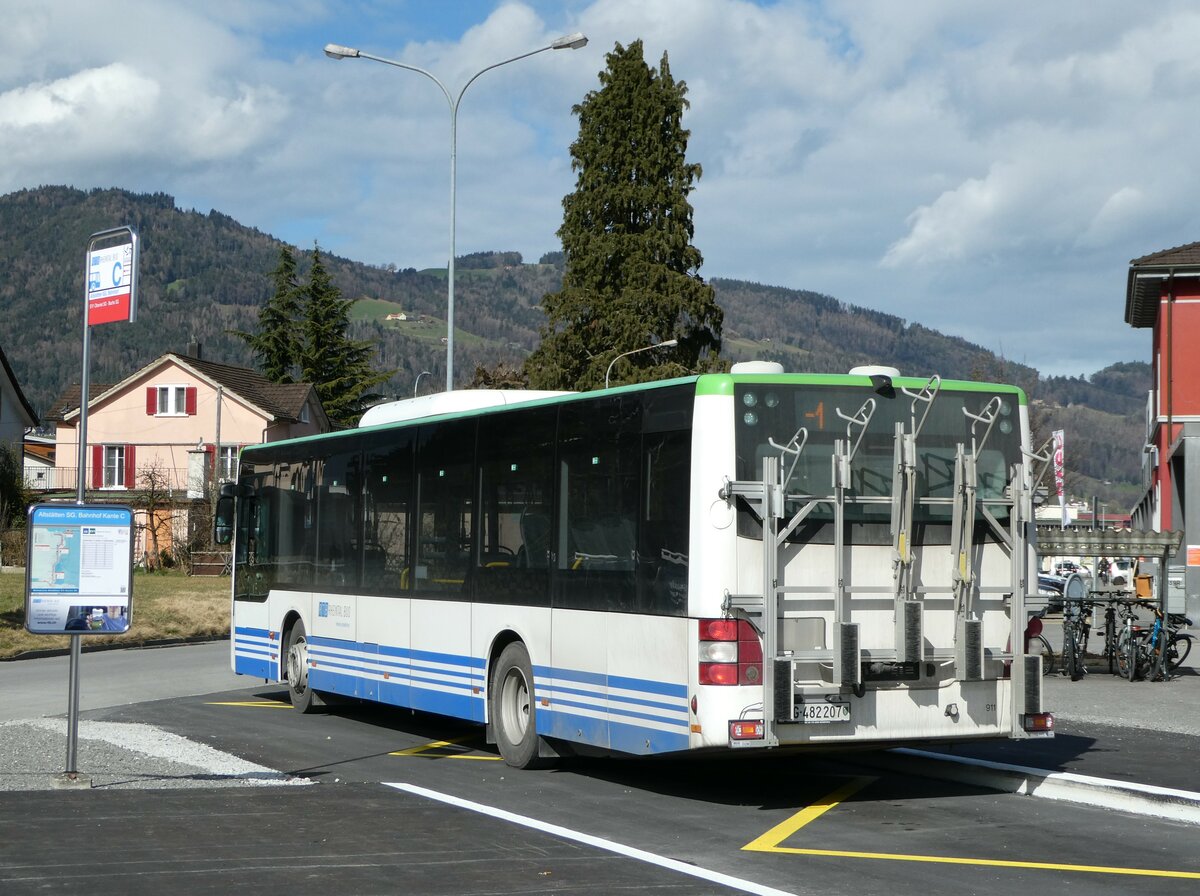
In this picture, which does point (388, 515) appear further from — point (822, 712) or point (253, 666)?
point (822, 712)

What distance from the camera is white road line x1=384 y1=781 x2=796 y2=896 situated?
8.38 m

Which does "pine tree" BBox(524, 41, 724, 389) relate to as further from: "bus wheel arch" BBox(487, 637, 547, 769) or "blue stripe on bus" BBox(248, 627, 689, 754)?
"bus wheel arch" BBox(487, 637, 547, 769)

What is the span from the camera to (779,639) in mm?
10688

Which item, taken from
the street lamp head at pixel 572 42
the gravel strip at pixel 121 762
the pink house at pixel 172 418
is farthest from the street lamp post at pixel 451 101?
the pink house at pixel 172 418

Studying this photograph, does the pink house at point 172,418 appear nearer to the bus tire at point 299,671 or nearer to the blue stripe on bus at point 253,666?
the blue stripe on bus at point 253,666

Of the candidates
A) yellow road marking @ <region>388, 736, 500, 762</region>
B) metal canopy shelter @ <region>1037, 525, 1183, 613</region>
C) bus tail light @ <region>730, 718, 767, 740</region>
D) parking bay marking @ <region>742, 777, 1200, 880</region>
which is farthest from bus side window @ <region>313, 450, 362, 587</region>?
metal canopy shelter @ <region>1037, 525, 1183, 613</region>

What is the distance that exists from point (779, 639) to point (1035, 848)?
2.07m

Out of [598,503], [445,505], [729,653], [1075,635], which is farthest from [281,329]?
[729,653]

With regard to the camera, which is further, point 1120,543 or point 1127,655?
point 1127,655

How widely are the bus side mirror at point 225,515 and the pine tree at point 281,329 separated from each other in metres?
74.6

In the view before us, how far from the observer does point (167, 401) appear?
83812 mm

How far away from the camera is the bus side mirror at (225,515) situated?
65.0 ft

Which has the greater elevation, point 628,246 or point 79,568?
point 628,246

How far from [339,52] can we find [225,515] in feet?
39.5
